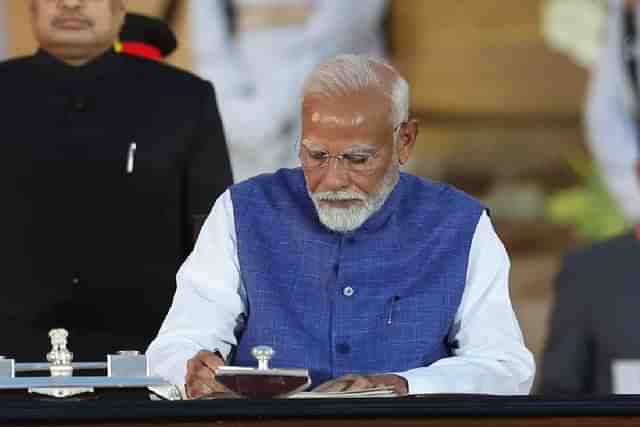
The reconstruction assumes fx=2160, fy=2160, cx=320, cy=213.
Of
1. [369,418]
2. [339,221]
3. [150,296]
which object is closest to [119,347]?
[150,296]

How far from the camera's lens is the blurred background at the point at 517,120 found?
28.2 ft

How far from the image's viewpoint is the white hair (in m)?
4.35

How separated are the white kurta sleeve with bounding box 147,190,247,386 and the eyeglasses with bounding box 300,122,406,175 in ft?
0.93

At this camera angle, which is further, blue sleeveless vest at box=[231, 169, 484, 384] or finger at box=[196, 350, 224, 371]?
blue sleeveless vest at box=[231, 169, 484, 384]

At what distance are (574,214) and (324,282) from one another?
4334 millimetres

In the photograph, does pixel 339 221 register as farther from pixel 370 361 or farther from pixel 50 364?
pixel 50 364

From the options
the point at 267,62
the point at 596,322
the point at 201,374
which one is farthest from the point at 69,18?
the point at 267,62

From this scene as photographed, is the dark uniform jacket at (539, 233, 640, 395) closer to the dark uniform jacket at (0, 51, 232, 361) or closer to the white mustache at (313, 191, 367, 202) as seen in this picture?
the dark uniform jacket at (0, 51, 232, 361)

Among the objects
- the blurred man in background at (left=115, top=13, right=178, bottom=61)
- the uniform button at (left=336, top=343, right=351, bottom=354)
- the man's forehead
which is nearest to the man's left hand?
A: the uniform button at (left=336, top=343, right=351, bottom=354)

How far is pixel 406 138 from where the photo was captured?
448 centimetres

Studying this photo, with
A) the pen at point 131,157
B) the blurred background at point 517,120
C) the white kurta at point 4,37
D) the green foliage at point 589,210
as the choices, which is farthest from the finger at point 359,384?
the green foliage at point 589,210

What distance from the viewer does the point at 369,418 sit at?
370cm

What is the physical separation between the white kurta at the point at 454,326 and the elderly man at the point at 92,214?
0.48 meters

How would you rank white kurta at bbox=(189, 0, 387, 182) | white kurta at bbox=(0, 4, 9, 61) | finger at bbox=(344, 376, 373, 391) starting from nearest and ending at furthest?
1. finger at bbox=(344, 376, 373, 391)
2. white kurta at bbox=(0, 4, 9, 61)
3. white kurta at bbox=(189, 0, 387, 182)
